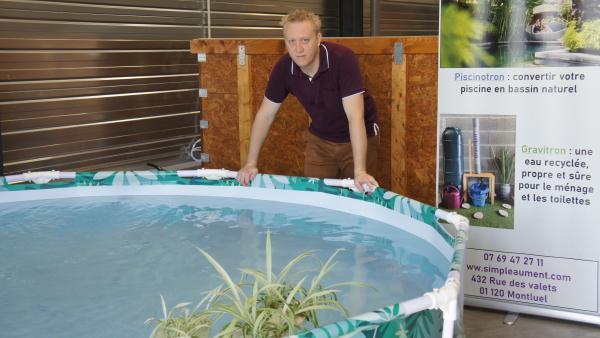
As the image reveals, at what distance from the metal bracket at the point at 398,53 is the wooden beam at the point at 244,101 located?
45.4 inches

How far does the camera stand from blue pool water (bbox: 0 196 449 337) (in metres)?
2.65

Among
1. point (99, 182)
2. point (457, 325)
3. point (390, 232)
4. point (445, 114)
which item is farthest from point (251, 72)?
point (457, 325)

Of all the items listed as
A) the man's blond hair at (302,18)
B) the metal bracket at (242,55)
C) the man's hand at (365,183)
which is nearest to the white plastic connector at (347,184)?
the man's hand at (365,183)

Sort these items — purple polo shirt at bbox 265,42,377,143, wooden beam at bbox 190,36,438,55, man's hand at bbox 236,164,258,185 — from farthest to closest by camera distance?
wooden beam at bbox 190,36,438,55
man's hand at bbox 236,164,258,185
purple polo shirt at bbox 265,42,377,143

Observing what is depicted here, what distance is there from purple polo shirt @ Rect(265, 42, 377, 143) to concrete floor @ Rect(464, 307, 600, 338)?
1.12 metres

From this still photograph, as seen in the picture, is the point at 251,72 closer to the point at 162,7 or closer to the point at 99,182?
the point at 99,182

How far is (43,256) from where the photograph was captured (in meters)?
3.26

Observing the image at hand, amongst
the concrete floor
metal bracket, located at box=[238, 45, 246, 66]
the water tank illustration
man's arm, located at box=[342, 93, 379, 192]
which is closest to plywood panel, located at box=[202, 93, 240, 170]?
metal bracket, located at box=[238, 45, 246, 66]

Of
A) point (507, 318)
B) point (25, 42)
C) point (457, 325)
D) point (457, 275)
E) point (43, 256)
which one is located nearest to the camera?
point (457, 275)

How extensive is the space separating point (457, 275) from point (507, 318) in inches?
72.7

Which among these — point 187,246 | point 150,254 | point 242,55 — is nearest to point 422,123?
point 242,55

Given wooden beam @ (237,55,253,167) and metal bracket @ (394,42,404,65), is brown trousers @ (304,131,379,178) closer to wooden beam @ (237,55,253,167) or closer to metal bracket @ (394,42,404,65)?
metal bracket @ (394,42,404,65)

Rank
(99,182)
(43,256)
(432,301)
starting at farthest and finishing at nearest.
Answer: (99,182) → (43,256) → (432,301)

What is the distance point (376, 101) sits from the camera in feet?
15.7
